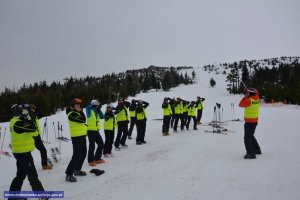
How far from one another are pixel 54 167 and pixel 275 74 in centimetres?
8880

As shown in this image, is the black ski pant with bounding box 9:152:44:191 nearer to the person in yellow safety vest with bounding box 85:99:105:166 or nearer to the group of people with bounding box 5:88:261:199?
the group of people with bounding box 5:88:261:199

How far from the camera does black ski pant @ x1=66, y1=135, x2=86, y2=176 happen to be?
7020 millimetres

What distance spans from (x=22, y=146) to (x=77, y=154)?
167 cm

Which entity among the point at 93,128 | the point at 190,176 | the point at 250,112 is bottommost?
the point at 190,176

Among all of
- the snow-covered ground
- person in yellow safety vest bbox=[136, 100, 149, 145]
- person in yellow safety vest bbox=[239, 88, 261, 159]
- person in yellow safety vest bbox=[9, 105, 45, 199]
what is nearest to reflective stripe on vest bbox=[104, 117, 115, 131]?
the snow-covered ground

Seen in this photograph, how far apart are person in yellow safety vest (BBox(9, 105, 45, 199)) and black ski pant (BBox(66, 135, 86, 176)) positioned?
4.11ft

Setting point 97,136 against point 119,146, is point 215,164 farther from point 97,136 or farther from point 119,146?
point 119,146

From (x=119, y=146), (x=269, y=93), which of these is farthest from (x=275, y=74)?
(x=119, y=146)

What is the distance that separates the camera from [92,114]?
8594 mm

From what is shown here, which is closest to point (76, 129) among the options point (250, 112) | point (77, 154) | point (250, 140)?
point (77, 154)

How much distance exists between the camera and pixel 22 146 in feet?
19.0

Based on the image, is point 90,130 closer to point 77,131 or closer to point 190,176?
point 77,131

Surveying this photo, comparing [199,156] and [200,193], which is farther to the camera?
[199,156]

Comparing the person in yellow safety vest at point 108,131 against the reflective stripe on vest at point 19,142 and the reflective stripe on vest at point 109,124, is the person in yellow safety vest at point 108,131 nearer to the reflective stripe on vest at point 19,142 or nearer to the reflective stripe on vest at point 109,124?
the reflective stripe on vest at point 109,124
